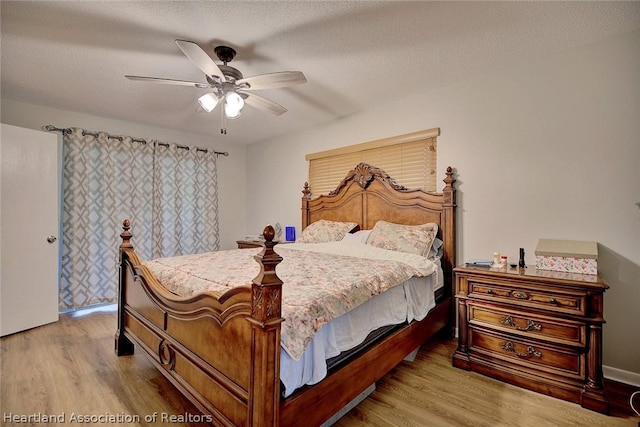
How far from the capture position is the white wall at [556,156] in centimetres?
208

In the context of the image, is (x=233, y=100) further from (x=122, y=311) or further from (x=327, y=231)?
(x=122, y=311)

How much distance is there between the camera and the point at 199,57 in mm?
1852

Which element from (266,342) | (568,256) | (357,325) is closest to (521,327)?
(568,256)

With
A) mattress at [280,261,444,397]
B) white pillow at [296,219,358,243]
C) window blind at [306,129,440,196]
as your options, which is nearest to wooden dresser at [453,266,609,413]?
mattress at [280,261,444,397]

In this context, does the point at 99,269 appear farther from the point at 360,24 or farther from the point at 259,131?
the point at 360,24

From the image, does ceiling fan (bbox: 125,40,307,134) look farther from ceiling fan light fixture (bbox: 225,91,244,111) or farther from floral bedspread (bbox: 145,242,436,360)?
floral bedspread (bbox: 145,242,436,360)

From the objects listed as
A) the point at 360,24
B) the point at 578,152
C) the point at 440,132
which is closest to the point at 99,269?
the point at 360,24

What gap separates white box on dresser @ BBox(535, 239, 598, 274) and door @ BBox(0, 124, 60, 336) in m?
4.63

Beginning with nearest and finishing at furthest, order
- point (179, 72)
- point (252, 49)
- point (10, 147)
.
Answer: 1. point (252, 49)
2. point (179, 72)
3. point (10, 147)

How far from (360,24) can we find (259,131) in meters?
2.74

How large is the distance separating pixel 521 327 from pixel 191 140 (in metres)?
4.68

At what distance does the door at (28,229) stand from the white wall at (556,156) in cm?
387

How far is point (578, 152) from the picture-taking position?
226 cm

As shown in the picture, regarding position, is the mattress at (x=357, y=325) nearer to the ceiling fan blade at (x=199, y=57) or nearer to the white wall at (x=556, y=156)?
the white wall at (x=556, y=156)
